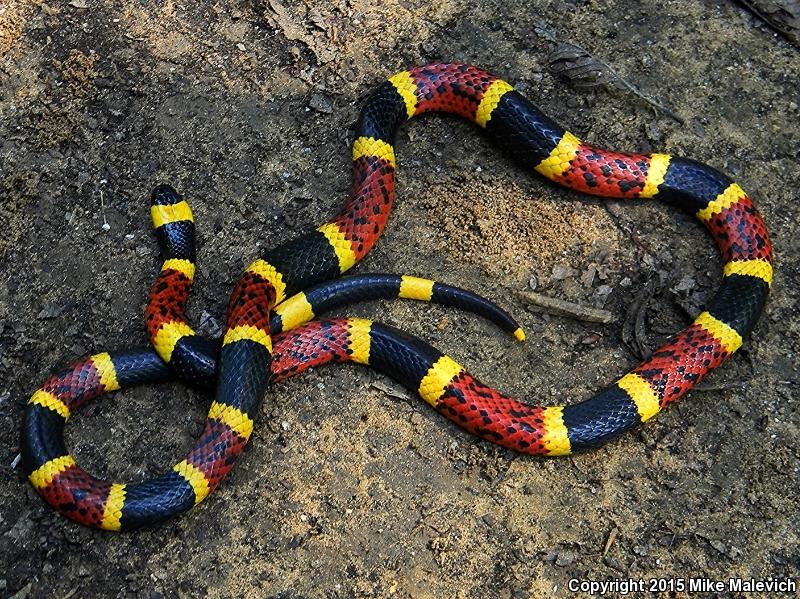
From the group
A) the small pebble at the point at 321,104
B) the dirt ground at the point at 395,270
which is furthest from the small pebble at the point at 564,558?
the small pebble at the point at 321,104

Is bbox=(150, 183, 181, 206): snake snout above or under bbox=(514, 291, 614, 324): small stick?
under

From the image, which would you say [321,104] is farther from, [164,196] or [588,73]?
[588,73]

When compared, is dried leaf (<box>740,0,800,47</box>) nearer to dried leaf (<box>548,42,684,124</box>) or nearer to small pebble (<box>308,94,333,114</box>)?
dried leaf (<box>548,42,684,124</box>)

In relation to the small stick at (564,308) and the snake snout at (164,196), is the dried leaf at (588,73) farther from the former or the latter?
the snake snout at (164,196)

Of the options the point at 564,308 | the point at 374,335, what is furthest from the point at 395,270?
the point at 564,308

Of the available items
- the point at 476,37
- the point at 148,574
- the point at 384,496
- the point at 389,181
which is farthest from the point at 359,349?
the point at 476,37

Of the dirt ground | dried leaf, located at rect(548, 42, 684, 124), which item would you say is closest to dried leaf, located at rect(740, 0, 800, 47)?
the dirt ground

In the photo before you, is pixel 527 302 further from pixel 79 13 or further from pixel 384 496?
pixel 79 13
